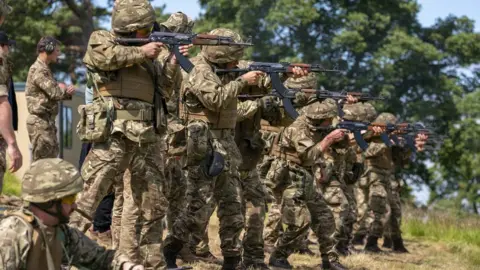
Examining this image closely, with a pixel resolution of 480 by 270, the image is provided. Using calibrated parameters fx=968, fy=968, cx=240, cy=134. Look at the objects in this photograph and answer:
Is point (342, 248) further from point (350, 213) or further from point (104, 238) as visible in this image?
point (104, 238)

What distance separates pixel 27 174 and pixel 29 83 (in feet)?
18.9

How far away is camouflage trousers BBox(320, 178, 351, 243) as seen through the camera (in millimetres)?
12078

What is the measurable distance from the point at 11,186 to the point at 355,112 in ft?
20.0

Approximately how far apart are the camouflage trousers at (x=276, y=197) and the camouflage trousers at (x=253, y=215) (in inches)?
27.7

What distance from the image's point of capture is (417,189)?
102 ft

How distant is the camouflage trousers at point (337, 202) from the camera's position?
12.1 metres

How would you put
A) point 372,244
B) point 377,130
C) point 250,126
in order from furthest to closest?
point 372,244
point 377,130
point 250,126

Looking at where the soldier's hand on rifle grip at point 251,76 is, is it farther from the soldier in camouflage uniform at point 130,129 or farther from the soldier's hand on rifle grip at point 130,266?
the soldier's hand on rifle grip at point 130,266

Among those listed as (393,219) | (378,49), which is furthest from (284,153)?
(378,49)

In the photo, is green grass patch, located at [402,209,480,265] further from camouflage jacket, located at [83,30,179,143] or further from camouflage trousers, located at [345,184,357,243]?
camouflage jacket, located at [83,30,179,143]

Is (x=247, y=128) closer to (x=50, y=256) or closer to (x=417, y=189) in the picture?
(x=50, y=256)

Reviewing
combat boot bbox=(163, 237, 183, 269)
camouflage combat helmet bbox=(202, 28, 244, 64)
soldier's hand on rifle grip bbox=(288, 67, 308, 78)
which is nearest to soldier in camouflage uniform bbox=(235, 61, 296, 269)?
soldier's hand on rifle grip bbox=(288, 67, 308, 78)

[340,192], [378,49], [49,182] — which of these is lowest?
[340,192]

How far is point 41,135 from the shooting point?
11250mm
